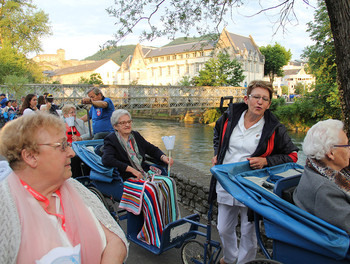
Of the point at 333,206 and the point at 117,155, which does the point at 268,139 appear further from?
the point at 117,155

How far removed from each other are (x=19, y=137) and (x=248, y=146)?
6.27ft

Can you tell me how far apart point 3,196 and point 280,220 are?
62.0 inches

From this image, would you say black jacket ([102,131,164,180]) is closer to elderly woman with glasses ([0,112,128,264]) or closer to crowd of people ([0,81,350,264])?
crowd of people ([0,81,350,264])

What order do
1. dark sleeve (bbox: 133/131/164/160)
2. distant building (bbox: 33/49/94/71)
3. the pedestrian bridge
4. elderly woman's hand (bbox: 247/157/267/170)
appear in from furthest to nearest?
distant building (bbox: 33/49/94/71) < the pedestrian bridge < dark sleeve (bbox: 133/131/164/160) < elderly woman's hand (bbox: 247/157/267/170)

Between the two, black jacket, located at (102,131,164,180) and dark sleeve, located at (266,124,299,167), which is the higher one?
dark sleeve, located at (266,124,299,167)

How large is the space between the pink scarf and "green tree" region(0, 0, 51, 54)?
38.1 m

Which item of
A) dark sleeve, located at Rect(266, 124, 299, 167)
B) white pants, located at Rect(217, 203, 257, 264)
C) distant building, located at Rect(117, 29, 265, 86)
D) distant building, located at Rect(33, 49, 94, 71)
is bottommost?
white pants, located at Rect(217, 203, 257, 264)

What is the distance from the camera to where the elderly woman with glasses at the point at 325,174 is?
71.8 inches

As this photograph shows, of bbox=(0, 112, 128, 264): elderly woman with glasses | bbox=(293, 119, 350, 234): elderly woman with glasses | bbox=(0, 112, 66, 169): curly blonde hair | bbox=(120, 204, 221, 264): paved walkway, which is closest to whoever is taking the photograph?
bbox=(0, 112, 128, 264): elderly woman with glasses

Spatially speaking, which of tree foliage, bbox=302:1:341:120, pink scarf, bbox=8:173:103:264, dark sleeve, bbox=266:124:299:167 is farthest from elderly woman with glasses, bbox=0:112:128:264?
tree foliage, bbox=302:1:341:120

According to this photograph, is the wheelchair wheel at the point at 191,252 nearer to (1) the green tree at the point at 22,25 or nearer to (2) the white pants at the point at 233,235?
(2) the white pants at the point at 233,235

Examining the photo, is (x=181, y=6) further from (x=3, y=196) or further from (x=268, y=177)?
(x=3, y=196)

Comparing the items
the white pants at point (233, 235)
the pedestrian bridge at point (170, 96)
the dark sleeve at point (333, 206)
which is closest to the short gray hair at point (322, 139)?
the dark sleeve at point (333, 206)

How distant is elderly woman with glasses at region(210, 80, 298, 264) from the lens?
2742 mm
